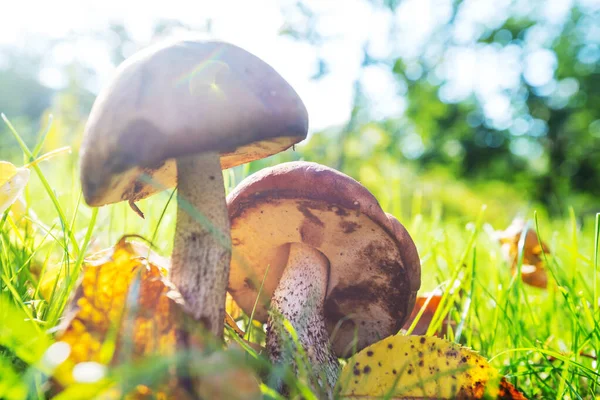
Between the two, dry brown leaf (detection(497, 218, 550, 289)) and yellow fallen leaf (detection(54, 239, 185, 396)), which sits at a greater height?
yellow fallen leaf (detection(54, 239, 185, 396))

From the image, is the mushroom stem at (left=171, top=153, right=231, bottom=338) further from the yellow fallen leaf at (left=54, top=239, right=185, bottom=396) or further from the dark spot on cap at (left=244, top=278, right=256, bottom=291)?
the dark spot on cap at (left=244, top=278, right=256, bottom=291)

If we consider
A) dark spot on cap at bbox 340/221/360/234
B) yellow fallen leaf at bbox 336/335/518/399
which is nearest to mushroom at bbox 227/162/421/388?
dark spot on cap at bbox 340/221/360/234

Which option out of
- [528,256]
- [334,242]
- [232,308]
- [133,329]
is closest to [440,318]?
[334,242]

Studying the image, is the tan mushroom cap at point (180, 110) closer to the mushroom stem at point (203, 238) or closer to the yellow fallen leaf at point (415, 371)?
the mushroom stem at point (203, 238)

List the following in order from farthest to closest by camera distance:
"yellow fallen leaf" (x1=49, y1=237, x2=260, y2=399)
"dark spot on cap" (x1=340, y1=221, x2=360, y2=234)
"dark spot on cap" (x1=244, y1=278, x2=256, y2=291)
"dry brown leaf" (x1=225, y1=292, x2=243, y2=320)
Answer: "dry brown leaf" (x1=225, y1=292, x2=243, y2=320) → "dark spot on cap" (x1=244, y1=278, x2=256, y2=291) → "dark spot on cap" (x1=340, y1=221, x2=360, y2=234) → "yellow fallen leaf" (x1=49, y1=237, x2=260, y2=399)

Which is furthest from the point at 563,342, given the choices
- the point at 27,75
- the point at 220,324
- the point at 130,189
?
the point at 27,75

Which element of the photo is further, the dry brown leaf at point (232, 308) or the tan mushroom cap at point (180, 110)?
the dry brown leaf at point (232, 308)

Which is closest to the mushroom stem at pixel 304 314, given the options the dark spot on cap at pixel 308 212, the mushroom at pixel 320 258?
the mushroom at pixel 320 258

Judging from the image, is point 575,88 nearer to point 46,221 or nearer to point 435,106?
point 435,106
